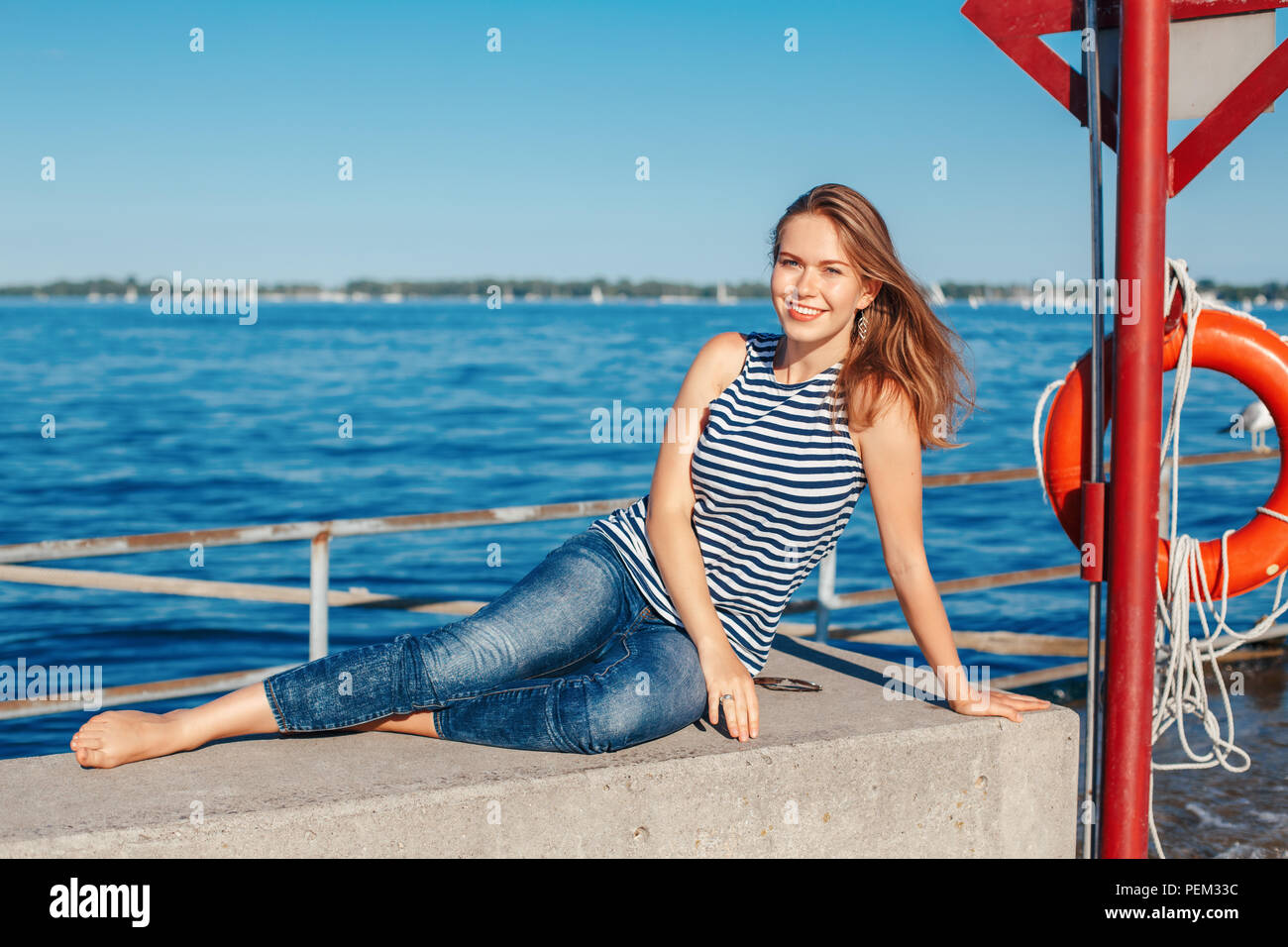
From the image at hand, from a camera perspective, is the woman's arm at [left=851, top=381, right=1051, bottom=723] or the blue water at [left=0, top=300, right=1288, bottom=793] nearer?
the woman's arm at [left=851, top=381, right=1051, bottom=723]

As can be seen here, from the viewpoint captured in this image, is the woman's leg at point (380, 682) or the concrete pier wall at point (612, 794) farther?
the woman's leg at point (380, 682)

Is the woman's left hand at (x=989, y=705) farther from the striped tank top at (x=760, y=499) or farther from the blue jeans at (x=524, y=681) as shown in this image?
the blue jeans at (x=524, y=681)

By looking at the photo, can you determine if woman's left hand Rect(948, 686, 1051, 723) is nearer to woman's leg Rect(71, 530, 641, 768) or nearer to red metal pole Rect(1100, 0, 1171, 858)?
red metal pole Rect(1100, 0, 1171, 858)

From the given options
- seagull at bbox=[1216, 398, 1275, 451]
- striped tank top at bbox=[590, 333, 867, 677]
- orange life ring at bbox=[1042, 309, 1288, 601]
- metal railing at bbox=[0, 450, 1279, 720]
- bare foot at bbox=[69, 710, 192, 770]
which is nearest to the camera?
bare foot at bbox=[69, 710, 192, 770]

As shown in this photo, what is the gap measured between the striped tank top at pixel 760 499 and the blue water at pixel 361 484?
0.58 meters

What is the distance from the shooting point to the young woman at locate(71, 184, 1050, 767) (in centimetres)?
229

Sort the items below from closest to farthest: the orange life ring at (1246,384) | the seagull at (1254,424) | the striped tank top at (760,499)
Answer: the striped tank top at (760,499), the orange life ring at (1246,384), the seagull at (1254,424)

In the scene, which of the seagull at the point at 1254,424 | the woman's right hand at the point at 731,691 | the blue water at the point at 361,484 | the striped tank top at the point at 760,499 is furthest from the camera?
the blue water at the point at 361,484

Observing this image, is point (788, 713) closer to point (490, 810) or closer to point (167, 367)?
point (490, 810)

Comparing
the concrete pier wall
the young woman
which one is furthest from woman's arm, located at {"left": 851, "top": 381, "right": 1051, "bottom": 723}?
the concrete pier wall

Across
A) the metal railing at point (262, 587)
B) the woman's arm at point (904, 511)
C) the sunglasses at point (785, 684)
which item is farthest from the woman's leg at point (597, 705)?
the metal railing at point (262, 587)

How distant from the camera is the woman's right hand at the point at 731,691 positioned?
2346 mm

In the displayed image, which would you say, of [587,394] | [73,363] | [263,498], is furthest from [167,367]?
[263,498]
